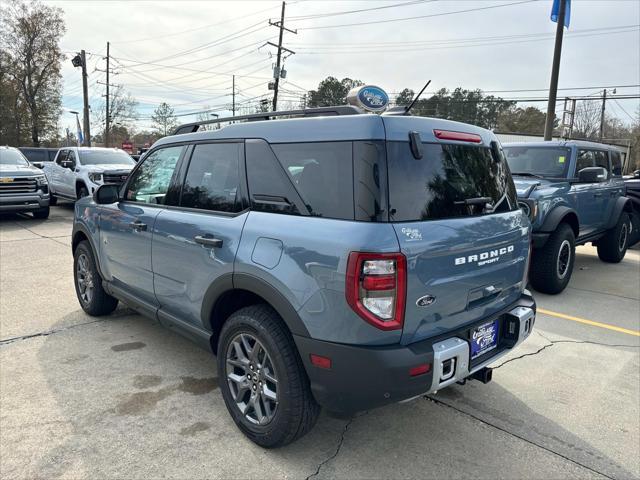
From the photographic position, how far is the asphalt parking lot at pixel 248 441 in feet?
8.24

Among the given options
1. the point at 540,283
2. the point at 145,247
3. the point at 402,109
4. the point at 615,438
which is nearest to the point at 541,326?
the point at 540,283

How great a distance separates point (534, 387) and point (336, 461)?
1.80 m

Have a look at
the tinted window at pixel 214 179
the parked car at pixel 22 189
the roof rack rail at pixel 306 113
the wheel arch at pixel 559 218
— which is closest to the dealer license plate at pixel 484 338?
the roof rack rail at pixel 306 113

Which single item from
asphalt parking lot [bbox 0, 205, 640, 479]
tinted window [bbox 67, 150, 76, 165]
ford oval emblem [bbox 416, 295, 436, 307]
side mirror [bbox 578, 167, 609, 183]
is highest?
tinted window [bbox 67, 150, 76, 165]

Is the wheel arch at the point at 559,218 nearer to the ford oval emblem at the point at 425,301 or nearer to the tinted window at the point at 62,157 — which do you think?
the ford oval emblem at the point at 425,301

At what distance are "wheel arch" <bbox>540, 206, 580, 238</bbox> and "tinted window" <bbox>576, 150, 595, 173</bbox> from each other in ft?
3.04

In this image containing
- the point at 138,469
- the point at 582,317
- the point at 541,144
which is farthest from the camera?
the point at 541,144

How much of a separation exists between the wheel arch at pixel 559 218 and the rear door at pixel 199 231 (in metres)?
4.28

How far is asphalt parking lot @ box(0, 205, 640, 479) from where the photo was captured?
8.24ft

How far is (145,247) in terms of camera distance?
3.54 meters

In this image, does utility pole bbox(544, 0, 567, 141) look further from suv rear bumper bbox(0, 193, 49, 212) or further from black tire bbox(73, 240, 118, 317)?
suv rear bumper bbox(0, 193, 49, 212)

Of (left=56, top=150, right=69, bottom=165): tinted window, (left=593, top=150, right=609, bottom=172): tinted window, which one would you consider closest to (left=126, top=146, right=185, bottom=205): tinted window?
(left=593, top=150, right=609, bottom=172): tinted window

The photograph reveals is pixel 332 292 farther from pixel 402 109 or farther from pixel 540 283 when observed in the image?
pixel 540 283

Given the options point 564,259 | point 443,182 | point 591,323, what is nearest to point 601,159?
point 564,259
